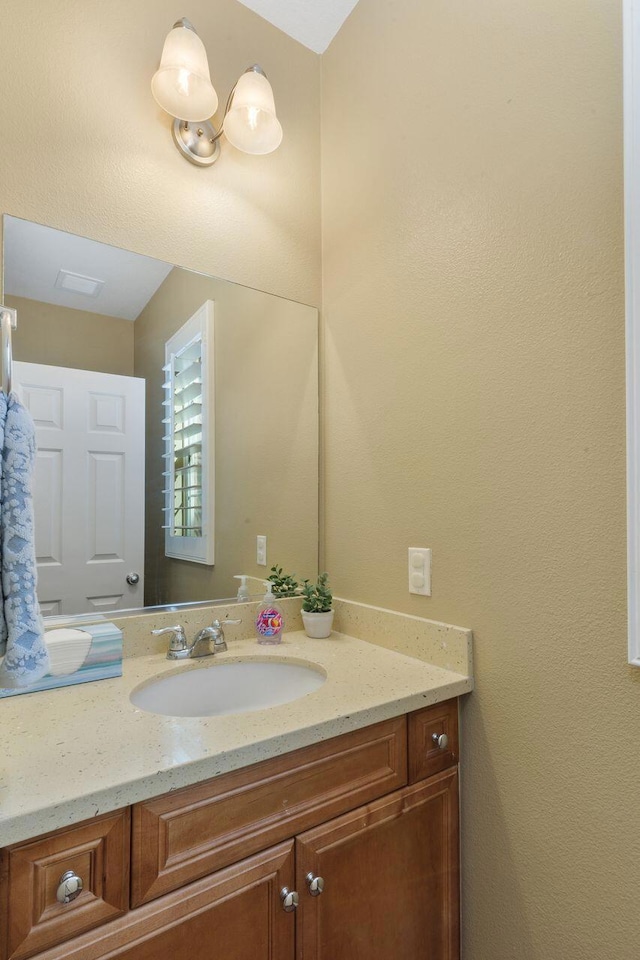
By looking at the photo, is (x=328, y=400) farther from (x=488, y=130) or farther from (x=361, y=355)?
(x=488, y=130)

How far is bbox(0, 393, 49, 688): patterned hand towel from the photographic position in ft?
1.96

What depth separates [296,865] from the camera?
84 cm

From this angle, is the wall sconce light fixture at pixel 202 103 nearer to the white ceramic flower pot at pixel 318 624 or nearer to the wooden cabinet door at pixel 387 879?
the white ceramic flower pot at pixel 318 624

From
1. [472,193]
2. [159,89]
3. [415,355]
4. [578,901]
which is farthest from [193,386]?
[578,901]

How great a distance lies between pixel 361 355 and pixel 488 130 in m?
0.60

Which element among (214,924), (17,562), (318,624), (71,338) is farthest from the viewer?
(318,624)

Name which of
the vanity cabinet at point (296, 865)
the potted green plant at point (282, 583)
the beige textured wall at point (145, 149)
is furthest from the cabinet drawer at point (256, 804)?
the beige textured wall at point (145, 149)

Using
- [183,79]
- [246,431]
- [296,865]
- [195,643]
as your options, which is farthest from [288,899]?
[183,79]

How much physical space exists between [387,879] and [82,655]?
76cm

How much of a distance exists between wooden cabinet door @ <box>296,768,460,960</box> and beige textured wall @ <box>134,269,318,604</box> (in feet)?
2.23

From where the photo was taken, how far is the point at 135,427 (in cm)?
129

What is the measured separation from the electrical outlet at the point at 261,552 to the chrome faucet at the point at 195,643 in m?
0.29

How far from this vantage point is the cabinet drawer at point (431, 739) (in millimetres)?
1026

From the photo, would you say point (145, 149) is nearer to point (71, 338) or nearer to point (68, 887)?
point (71, 338)
